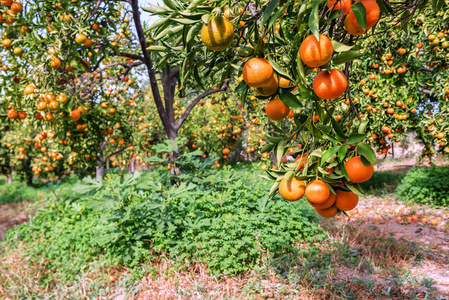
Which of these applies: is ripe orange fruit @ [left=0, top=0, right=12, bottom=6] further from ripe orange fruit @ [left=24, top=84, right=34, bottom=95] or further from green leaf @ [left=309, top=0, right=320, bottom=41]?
green leaf @ [left=309, top=0, right=320, bottom=41]

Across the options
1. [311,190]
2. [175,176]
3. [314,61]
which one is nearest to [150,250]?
[175,176]

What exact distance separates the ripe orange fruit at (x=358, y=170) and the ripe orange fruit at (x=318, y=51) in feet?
1.10

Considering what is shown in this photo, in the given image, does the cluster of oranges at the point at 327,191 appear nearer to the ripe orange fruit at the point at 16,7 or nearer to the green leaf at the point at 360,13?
the green leaf at the point at 360,13

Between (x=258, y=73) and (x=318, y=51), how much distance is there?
0.57 ft

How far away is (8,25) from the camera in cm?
254

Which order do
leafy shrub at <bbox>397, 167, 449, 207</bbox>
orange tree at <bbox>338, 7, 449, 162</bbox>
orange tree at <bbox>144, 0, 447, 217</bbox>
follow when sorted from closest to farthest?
orange tree at <bbox>144, 0, 447, 217</bbox>
orange tree at <bbox>338, 7, 449, 162</bbox>
leafy shrub at <bbox>397, 167, 449, 207</bbox>

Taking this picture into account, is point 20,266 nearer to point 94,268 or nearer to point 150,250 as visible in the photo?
point 94,268

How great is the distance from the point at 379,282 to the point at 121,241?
2832mm

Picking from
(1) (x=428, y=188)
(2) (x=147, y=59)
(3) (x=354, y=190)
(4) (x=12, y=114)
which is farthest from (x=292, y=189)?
(1) (x=428, y=188)

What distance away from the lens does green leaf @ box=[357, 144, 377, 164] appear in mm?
761

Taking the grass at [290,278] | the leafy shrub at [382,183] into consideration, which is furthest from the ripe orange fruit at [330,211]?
the leafy shrub at [382,183]

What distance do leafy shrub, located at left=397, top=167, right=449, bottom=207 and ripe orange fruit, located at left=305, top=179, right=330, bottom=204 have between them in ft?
18.7

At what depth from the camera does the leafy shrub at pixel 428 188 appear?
16.8 feet

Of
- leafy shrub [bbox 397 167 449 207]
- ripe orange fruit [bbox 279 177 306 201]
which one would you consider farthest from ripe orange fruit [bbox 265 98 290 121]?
leafy shrub [bbox 397 167 449 207]
